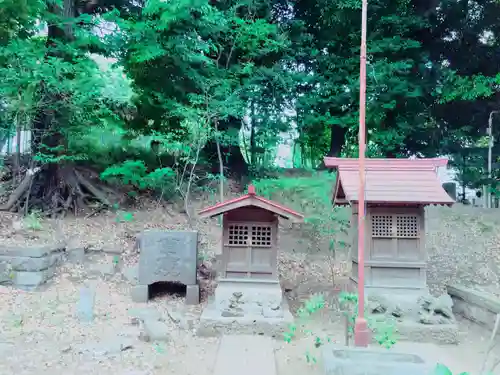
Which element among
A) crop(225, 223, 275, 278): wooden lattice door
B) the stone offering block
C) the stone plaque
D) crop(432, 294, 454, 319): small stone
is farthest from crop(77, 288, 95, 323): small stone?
crop(432, 294, 454, 319): small stone

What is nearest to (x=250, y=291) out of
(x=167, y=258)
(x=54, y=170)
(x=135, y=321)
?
(x=167, y=258)

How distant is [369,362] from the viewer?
18.8 ft

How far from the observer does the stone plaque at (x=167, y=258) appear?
33.1 ft

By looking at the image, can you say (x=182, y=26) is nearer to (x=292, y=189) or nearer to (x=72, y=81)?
(x=72, y=81)

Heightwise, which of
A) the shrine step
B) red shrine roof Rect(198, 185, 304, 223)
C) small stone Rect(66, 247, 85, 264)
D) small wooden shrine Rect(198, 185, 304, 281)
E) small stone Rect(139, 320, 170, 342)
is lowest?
the shrine step

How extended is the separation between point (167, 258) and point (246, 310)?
8.47ft

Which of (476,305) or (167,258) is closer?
(476,305)

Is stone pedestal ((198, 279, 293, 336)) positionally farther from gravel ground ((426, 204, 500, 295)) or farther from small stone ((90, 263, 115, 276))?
gravel ground ((426, 204, 500, 295))

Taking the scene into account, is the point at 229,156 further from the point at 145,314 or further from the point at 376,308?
the point at 376,308

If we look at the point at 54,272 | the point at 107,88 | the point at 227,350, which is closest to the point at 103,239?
the point at 54,272

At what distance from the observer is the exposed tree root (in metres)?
13.4

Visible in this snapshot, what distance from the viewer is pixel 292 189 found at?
1694cm

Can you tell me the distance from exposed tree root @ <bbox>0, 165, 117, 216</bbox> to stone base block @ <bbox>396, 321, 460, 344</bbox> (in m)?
10.7

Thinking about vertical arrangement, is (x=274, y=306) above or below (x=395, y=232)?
below
